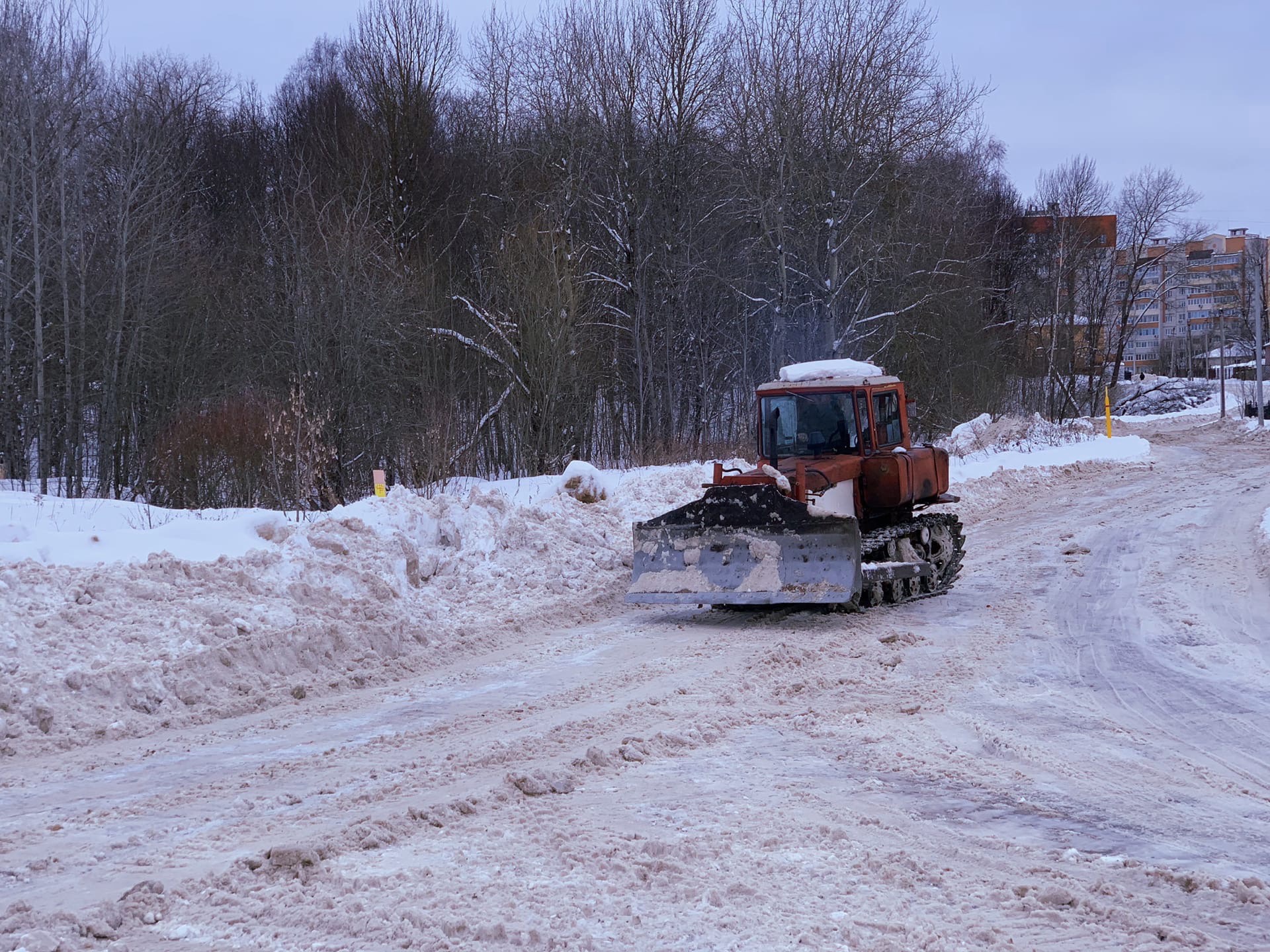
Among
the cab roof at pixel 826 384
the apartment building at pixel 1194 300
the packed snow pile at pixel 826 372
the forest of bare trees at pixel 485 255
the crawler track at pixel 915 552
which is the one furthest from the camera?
the apartment building at pixel 1194 300

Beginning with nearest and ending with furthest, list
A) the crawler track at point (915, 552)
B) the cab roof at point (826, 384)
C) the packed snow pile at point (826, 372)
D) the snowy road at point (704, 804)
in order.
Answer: the snowy road at point (704, 804), the crawler track at point (915, 552), the cab roof at point (826, 384), the packed snow pile at point (826, 372)

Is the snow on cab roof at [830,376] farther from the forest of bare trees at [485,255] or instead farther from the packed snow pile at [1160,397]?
the packed snow pile at [1160,397]

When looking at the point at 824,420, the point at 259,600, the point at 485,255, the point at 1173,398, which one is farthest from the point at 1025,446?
the point at 1173,398

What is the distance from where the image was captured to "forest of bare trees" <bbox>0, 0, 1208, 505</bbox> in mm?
23672

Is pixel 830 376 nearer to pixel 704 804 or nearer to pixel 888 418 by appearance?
pixel 888 418

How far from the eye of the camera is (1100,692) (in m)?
7.73

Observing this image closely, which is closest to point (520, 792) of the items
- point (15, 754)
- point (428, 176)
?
point (15, 754)

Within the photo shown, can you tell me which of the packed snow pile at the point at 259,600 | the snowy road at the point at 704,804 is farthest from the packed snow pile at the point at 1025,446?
the snowy road at the point at 704,804

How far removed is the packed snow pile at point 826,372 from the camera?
1245 centimetres

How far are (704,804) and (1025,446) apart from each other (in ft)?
84.3

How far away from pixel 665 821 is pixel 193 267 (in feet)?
84.5

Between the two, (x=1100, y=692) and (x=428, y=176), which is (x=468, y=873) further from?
(x=428, y=176)

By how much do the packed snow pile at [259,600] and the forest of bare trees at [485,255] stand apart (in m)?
6.82

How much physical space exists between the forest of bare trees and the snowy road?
37.6 feet
